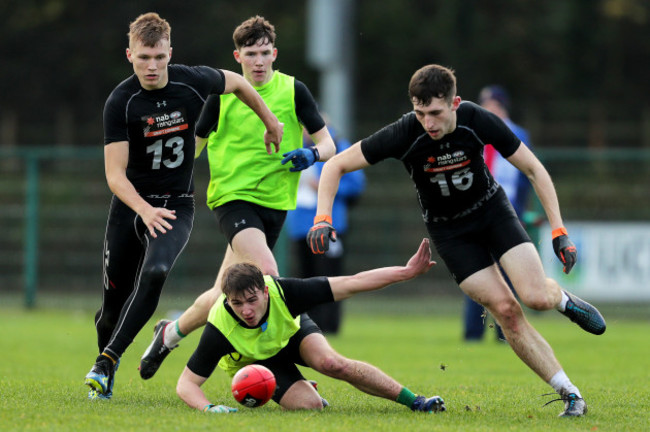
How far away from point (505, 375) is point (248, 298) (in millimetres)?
3559

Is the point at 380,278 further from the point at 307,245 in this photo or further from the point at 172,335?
the point at 307,245

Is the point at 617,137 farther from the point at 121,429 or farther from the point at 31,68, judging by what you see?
the point at 121,429

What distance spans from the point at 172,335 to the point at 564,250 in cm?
289

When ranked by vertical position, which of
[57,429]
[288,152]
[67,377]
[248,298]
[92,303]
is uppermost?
[288,152]

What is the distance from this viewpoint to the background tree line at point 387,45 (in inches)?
1188

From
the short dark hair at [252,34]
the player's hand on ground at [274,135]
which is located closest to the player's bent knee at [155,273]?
the player's hand on ground at [274,135]

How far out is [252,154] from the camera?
830 cm

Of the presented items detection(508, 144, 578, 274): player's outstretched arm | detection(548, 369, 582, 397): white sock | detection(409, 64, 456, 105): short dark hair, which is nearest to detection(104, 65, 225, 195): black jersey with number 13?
detection(409, 64, 456, 105): short dark hair

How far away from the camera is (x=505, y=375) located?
9516mm

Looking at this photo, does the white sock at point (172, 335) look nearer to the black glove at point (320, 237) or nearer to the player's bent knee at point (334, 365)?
the player's bent knee at point (334, 365)

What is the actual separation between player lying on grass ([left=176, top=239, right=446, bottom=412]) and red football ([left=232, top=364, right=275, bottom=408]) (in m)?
0.12

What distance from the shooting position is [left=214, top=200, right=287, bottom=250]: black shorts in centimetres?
815

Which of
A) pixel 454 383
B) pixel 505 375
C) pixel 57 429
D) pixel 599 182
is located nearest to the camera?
pixel 57 429

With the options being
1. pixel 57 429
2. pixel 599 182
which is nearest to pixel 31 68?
pixel 599 182
